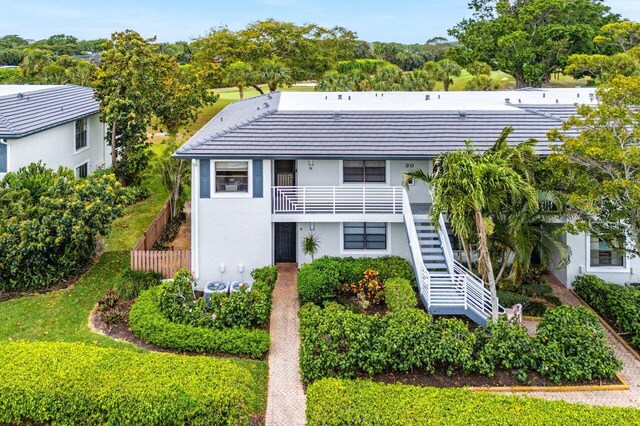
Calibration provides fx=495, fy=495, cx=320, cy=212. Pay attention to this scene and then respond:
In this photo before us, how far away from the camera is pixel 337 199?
1891 cm

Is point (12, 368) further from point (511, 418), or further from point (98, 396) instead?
point (511, 418)

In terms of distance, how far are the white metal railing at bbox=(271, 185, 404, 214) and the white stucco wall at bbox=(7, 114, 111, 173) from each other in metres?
12.4

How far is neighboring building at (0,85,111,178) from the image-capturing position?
Result: 22.0 meters

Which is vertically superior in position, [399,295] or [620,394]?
[399,295]

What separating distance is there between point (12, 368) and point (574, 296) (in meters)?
17.7

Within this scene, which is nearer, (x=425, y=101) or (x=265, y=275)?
(x=265, y=275)

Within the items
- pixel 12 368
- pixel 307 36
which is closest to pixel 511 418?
pixel 12 368

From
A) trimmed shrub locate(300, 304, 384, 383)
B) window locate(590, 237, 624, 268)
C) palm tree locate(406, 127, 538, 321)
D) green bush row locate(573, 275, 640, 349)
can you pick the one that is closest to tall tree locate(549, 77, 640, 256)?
palm tree locate(406, 127, 538, 321)

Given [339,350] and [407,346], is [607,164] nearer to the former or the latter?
[407,346]

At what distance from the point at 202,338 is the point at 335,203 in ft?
23.6

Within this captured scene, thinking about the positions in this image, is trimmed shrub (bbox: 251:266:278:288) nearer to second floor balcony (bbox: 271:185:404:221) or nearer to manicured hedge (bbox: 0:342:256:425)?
second floor balcony (bbox: 271:185:404:221)

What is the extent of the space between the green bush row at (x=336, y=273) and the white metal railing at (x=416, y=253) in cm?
77

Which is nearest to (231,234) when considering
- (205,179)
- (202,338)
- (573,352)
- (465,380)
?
(205,179)

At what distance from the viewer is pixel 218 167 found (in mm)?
18094
